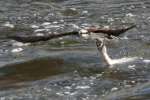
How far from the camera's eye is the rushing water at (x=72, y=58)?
8102mm

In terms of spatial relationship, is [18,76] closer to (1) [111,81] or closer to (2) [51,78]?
(2) [51,78]

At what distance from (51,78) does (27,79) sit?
34 centimetres

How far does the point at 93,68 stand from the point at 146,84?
1207 millimetres

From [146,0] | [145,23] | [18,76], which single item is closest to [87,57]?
[18,76]

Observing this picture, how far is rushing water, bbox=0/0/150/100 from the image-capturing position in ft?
26.6

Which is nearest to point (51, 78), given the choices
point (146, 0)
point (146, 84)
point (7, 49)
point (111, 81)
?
point (111, 81)

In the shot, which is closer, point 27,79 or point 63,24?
point 27,79

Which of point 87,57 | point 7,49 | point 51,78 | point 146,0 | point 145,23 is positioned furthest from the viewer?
point 146,0

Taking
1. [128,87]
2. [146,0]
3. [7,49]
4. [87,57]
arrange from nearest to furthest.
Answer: [128,87], [87,57], [7,49], [146,0]

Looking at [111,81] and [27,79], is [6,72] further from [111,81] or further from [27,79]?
[111,81]

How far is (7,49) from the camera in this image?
36.3ft

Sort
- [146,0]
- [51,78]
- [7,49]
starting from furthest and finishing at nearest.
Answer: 1. [146,0]
2. [7,49]
3. [51,78]

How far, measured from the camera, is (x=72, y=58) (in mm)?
9812

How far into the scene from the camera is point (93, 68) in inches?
361
